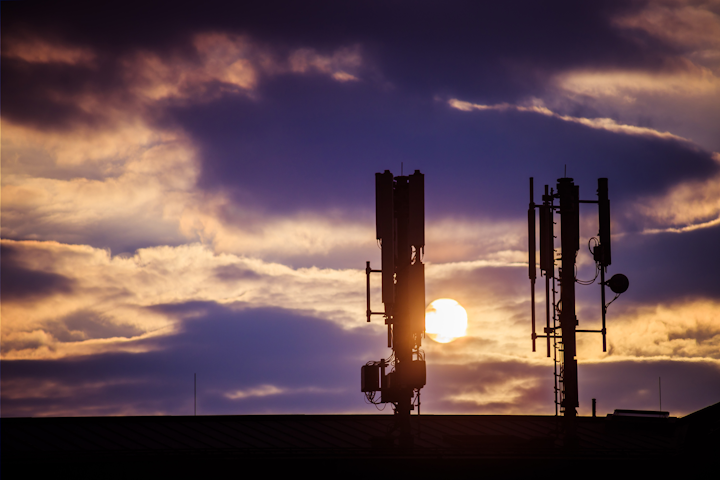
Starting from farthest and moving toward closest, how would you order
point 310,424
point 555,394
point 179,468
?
point 310,424 → point 555,394 → point 179,468

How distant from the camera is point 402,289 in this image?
39750 millimetres

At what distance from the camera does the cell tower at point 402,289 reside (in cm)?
3928

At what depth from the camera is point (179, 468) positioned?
37.8m

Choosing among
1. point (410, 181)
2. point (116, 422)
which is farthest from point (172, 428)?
point (410, 181)

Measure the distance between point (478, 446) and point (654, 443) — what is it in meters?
10.3

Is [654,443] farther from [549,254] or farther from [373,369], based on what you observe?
[373,369]

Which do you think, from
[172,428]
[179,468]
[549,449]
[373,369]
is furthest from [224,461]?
[549,449]

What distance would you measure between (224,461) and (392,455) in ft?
26.3

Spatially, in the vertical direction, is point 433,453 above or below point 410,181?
below

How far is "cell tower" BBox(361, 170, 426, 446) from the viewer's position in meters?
39.3

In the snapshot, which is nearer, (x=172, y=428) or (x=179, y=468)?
(x=179, y=468)

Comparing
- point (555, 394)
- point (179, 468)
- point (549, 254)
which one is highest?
point (549, 254)

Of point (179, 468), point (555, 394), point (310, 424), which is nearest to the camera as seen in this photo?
point (179, 468)

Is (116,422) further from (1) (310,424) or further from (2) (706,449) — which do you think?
(2) (706,449)
